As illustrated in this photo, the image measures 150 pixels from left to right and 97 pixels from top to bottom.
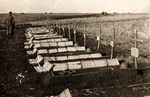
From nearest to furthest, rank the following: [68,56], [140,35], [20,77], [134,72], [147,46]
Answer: [134,72], [20,77], [68,56], [147,46], [140,35]

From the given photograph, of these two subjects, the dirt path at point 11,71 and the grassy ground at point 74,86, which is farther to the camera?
the dirt path at point 11,71

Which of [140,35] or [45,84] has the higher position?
[140,35]

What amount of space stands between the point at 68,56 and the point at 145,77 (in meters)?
4.17

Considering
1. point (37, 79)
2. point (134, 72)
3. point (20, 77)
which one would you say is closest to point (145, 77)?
point (134, 72)

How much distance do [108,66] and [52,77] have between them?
2.82 metres

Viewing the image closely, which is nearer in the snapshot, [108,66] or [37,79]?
[37,79]

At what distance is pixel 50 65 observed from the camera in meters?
8.72

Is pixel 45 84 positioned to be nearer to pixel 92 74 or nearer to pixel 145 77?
pixel 92 74

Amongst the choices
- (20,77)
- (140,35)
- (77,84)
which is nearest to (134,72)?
(77,84)

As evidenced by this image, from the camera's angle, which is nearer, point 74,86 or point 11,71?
point 74,86

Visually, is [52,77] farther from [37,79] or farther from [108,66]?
[108,66]

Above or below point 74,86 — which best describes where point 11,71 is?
above

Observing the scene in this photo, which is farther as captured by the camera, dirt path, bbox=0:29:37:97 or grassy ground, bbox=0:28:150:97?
dirt path, bbox=0:29:37:97

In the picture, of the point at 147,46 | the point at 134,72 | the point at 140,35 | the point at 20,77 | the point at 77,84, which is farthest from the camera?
the point at 140,35
